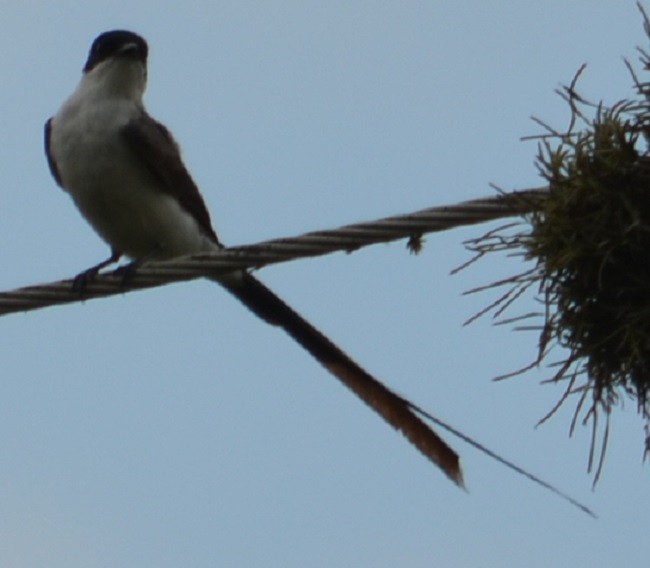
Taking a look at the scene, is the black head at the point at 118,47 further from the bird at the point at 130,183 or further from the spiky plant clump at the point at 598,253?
the spiky plant clump at the point at 598,253

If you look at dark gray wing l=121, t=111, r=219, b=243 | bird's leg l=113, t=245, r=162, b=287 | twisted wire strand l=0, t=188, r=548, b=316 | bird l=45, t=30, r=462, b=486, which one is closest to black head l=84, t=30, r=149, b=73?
bird l=45, t=30, r=462, b=486

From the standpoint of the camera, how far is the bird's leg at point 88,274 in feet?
16.1

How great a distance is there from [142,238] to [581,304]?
242cm

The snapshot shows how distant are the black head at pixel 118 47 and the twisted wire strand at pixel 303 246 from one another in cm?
198

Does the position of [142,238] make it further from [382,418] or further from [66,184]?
[382,418]

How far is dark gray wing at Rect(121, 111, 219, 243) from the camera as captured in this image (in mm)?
6043

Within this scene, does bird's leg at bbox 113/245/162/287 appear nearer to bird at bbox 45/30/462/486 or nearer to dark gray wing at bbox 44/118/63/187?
bird at bbox 45/30/462/486

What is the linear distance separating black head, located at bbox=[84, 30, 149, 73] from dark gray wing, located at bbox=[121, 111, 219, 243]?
1.29ft

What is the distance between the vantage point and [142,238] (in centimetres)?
606

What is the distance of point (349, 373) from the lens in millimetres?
5121

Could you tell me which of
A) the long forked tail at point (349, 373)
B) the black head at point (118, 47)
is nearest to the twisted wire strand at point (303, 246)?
the long forked tail at point (349, 373)

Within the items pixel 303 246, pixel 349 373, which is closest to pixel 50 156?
pixel 349 373

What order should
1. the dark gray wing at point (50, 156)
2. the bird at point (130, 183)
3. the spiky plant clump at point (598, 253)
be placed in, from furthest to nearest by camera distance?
1. the dark gray wing at point (50, 156)
2. the bird at point (130, 183)
3. the spiky plant clump at point (598, 253)

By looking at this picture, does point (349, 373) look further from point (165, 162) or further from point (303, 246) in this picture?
point (165, 162)
